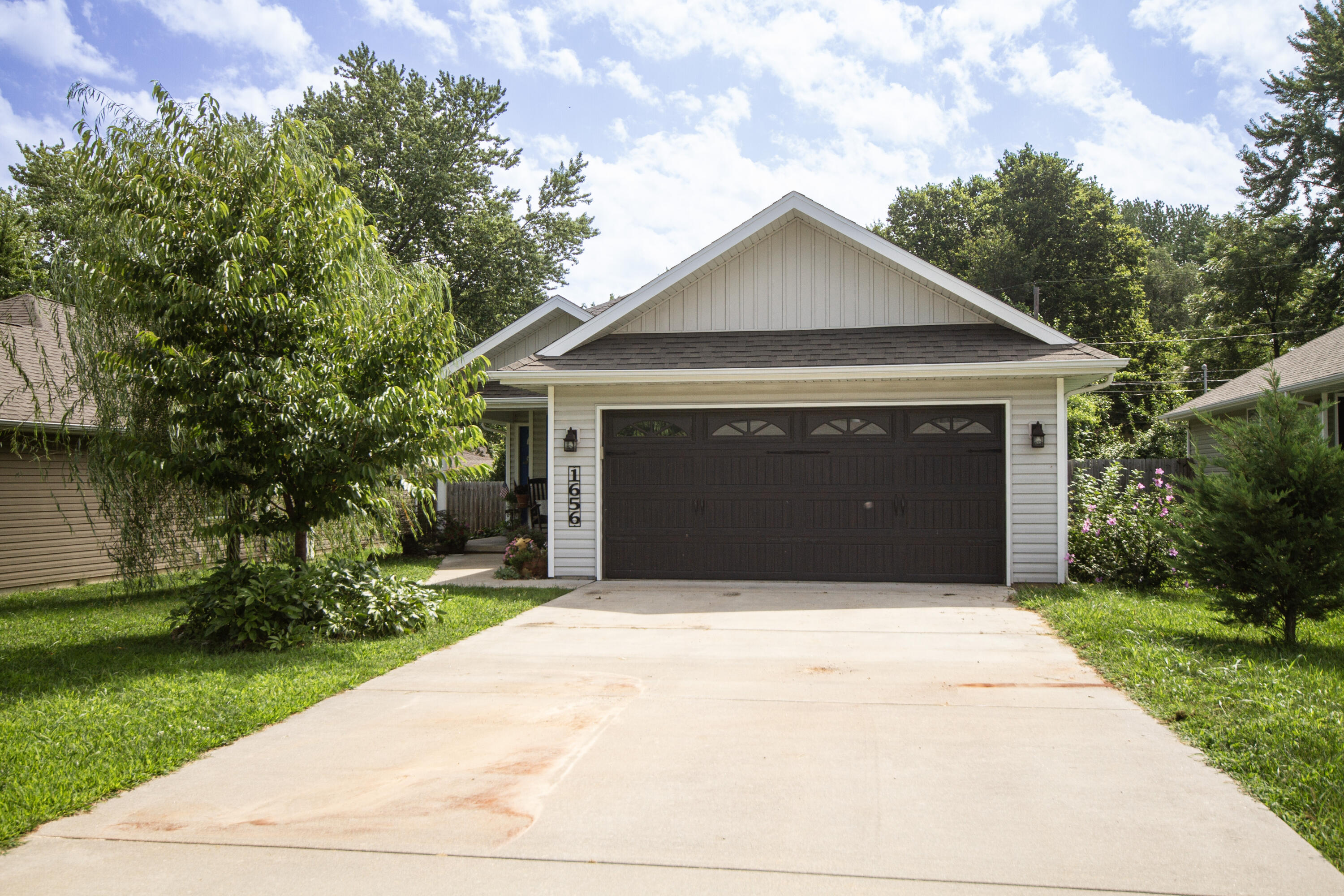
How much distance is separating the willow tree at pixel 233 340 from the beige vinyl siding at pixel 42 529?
13.9 feet

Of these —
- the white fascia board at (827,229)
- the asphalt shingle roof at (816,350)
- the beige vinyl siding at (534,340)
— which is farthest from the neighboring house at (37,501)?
the beige vinyl siding at (534,340)

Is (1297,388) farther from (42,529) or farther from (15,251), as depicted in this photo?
(15,251)

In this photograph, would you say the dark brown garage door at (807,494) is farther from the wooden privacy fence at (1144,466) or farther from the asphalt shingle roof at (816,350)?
the wooden privacy fence at (1144,466)

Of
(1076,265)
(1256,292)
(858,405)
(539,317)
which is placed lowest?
(858,405)

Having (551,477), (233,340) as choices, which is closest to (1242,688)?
(233,340)

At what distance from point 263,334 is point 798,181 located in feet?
24.4

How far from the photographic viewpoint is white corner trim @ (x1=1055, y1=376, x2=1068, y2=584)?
10320 mm

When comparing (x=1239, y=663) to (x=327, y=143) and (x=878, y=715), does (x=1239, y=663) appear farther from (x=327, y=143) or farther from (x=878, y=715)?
(x=327, y=143)

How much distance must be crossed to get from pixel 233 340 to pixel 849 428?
683 cm

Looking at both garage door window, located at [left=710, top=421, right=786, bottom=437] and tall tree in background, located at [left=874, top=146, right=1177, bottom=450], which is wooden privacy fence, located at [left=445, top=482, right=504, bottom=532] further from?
tall tree in background, located at [left=874, top=146, right=1177, bottom=450]

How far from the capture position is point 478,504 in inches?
721

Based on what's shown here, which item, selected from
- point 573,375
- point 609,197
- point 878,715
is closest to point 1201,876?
point 878,715

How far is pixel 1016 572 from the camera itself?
1048cm

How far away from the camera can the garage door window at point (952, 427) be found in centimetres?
1056
